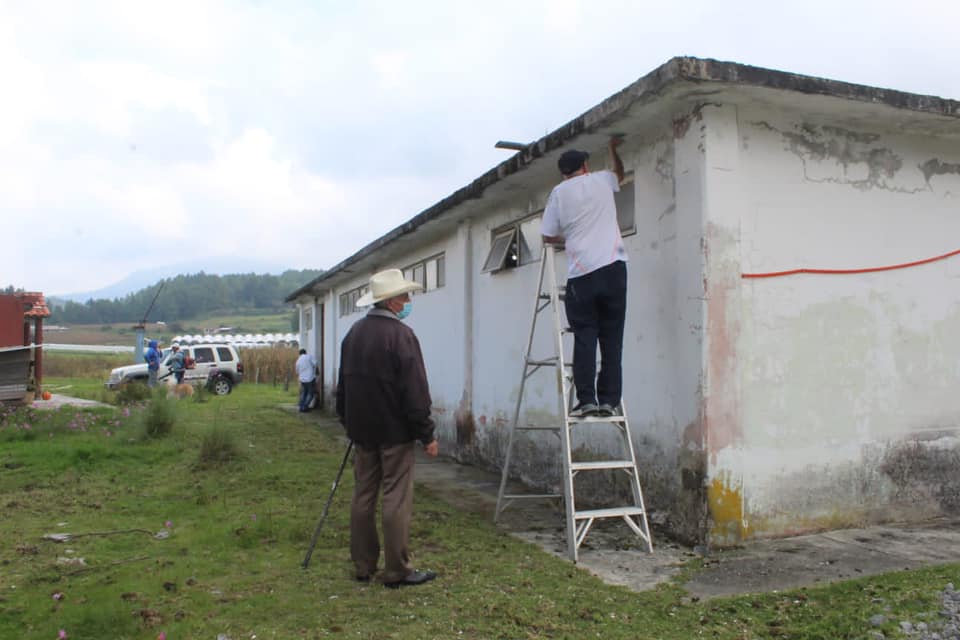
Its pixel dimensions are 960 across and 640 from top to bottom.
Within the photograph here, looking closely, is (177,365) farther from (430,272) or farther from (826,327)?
(826,327)

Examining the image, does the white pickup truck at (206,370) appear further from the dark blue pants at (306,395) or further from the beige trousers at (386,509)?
the beige trousers at (386,509)

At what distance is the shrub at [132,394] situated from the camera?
15714 mm

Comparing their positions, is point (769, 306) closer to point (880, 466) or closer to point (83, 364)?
point (880, 466)

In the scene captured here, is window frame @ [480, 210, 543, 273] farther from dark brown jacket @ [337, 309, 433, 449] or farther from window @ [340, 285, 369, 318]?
window @ [340, 285, 369, 318]

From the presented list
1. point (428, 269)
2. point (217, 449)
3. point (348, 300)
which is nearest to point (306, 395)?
point (348, 300)

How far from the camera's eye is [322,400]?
781 inches

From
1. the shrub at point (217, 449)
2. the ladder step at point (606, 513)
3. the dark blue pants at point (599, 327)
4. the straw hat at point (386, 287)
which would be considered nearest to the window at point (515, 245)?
the dark blue pants at point (599, 327)

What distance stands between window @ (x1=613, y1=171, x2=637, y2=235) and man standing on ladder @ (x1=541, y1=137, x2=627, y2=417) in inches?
35.5

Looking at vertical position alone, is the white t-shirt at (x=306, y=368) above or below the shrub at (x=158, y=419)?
above

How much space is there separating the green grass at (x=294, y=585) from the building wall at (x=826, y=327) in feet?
3.51

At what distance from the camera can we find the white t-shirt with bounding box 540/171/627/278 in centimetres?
506

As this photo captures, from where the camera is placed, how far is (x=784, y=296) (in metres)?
5.38

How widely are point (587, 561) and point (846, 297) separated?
281cm

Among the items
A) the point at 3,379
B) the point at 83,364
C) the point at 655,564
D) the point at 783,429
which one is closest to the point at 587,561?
the point at 655,564
